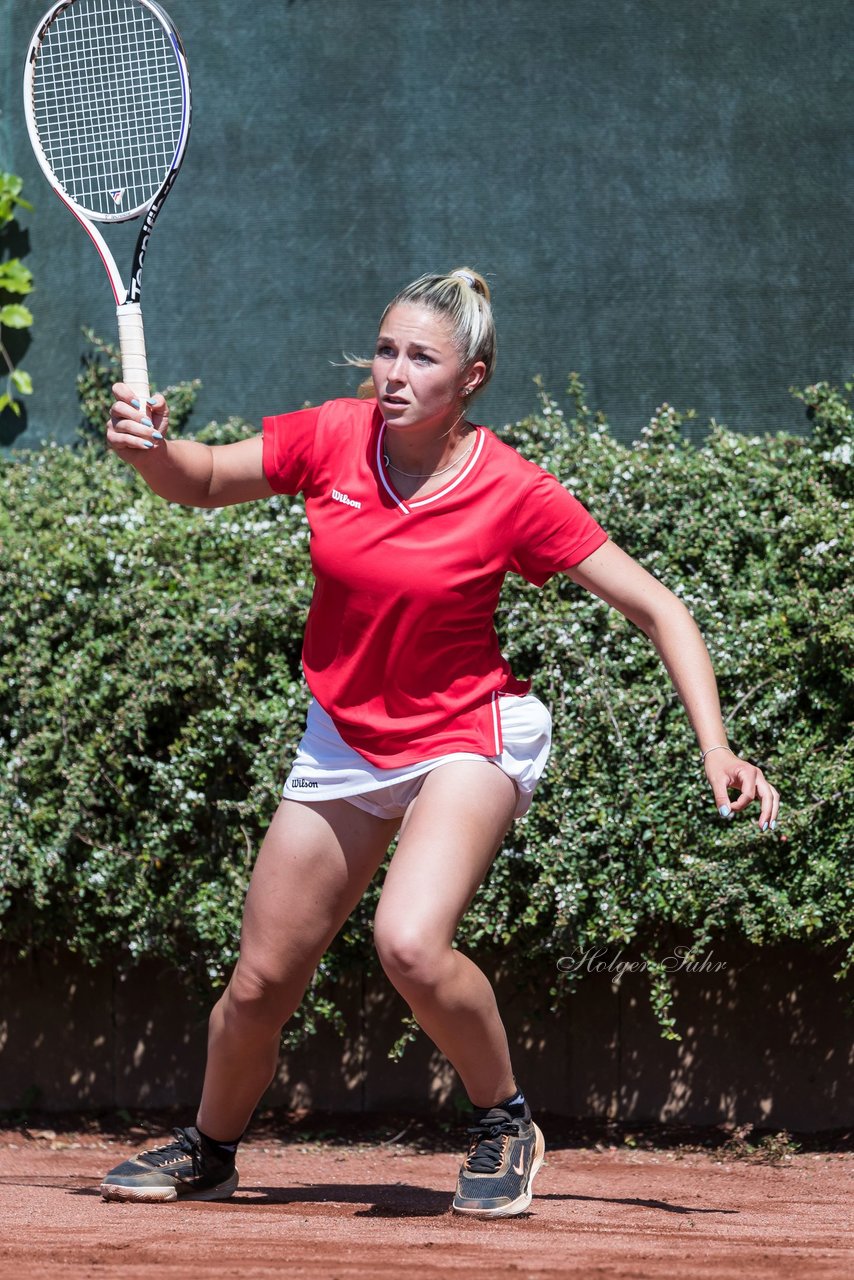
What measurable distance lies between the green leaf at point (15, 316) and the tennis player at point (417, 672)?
3200 mm

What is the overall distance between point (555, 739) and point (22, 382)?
299cm

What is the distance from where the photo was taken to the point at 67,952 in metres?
5.15

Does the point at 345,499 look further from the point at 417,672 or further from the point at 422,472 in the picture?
the point at 417,672

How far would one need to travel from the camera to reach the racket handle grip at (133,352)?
10.3 ft

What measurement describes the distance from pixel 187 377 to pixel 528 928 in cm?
285

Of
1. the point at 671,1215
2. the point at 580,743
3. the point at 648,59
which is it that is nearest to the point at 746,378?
the point at 648,59

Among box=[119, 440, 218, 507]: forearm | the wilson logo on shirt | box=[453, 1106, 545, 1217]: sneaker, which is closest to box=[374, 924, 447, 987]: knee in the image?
box=[453, 1106, 545, 1217]: sneaker

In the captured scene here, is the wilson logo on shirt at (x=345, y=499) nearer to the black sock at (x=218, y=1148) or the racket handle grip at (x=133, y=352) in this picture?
the racket handle grip at (x=133, y=352)

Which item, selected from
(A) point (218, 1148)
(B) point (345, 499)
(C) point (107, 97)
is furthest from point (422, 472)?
(C) point (107, 97)

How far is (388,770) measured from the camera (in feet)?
10.6

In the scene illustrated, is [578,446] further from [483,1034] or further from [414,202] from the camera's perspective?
[483,1034]

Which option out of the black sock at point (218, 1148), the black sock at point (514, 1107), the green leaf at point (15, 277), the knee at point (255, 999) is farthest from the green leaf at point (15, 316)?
the black sock at point (514, 1107)

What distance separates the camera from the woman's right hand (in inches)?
121

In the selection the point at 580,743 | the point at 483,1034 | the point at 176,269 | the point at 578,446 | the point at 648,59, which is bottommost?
the point at 483,1034
